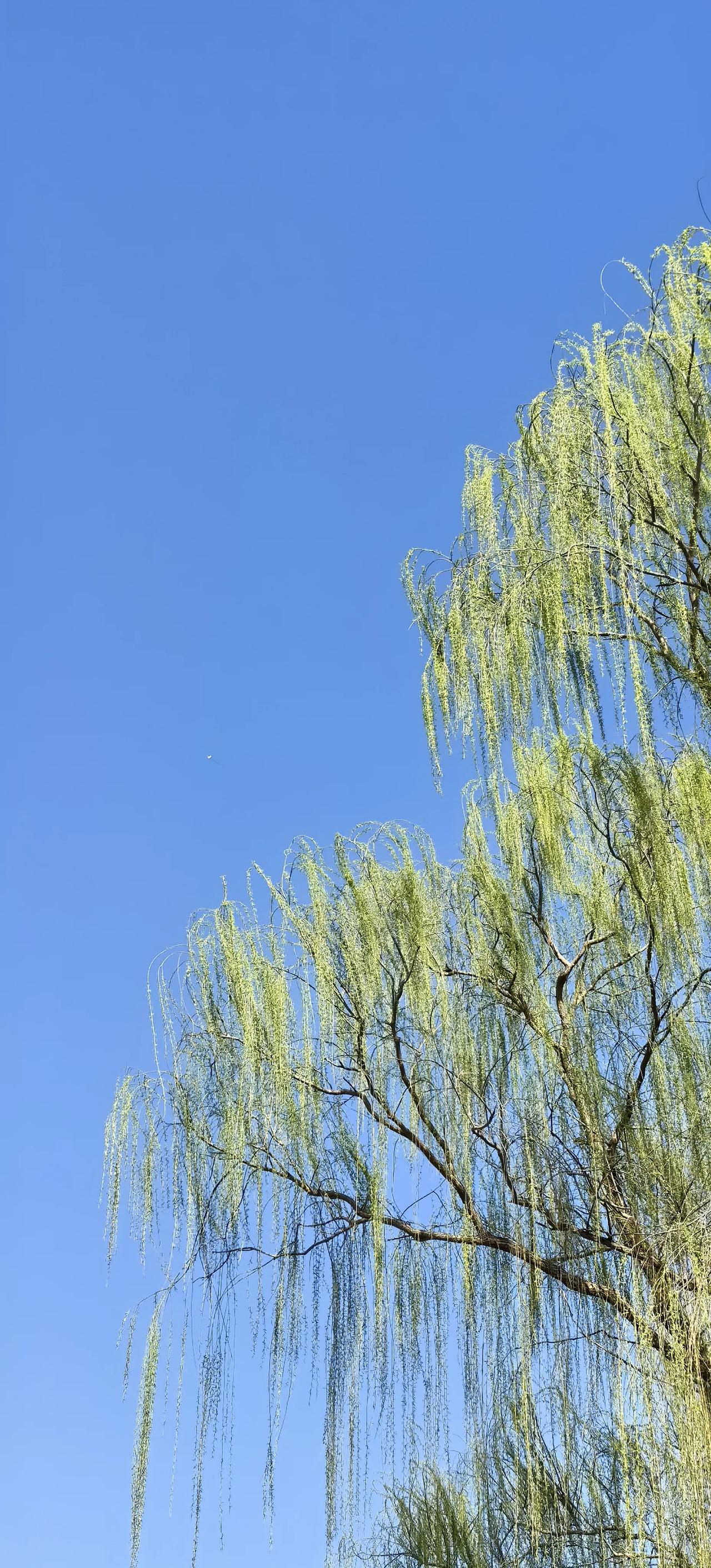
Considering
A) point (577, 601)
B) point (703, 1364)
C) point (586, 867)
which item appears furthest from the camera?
point (586, 867)

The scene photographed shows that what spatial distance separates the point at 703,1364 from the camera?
2.99m

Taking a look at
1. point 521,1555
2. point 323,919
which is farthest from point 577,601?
point 521,1555

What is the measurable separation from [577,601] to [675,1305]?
4.84ft

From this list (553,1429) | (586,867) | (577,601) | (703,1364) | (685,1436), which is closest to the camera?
(685,1436)

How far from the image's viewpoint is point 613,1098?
11.5 feet

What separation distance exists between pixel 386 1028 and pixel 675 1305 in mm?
1034

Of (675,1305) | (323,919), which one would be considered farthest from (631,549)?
(675,1305)

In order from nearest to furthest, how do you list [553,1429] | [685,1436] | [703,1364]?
1. [685,1436]
2. [703,1364]
3. [553,1429]

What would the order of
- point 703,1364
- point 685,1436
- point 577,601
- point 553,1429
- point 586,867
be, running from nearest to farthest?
1. point 685,1436
2. point 703,1364
3. point 553,1429
4. point 577,601
5. point 586,867

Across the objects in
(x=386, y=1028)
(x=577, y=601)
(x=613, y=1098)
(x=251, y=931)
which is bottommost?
(x=613, y=1098)

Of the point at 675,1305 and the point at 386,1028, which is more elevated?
the point at 386,1028

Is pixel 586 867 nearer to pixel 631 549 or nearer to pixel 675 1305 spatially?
pixel 631 549

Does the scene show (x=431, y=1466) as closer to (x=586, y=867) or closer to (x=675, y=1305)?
(x=675, y=1305)

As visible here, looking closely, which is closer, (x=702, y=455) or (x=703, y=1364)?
(x=703, y=1364)
